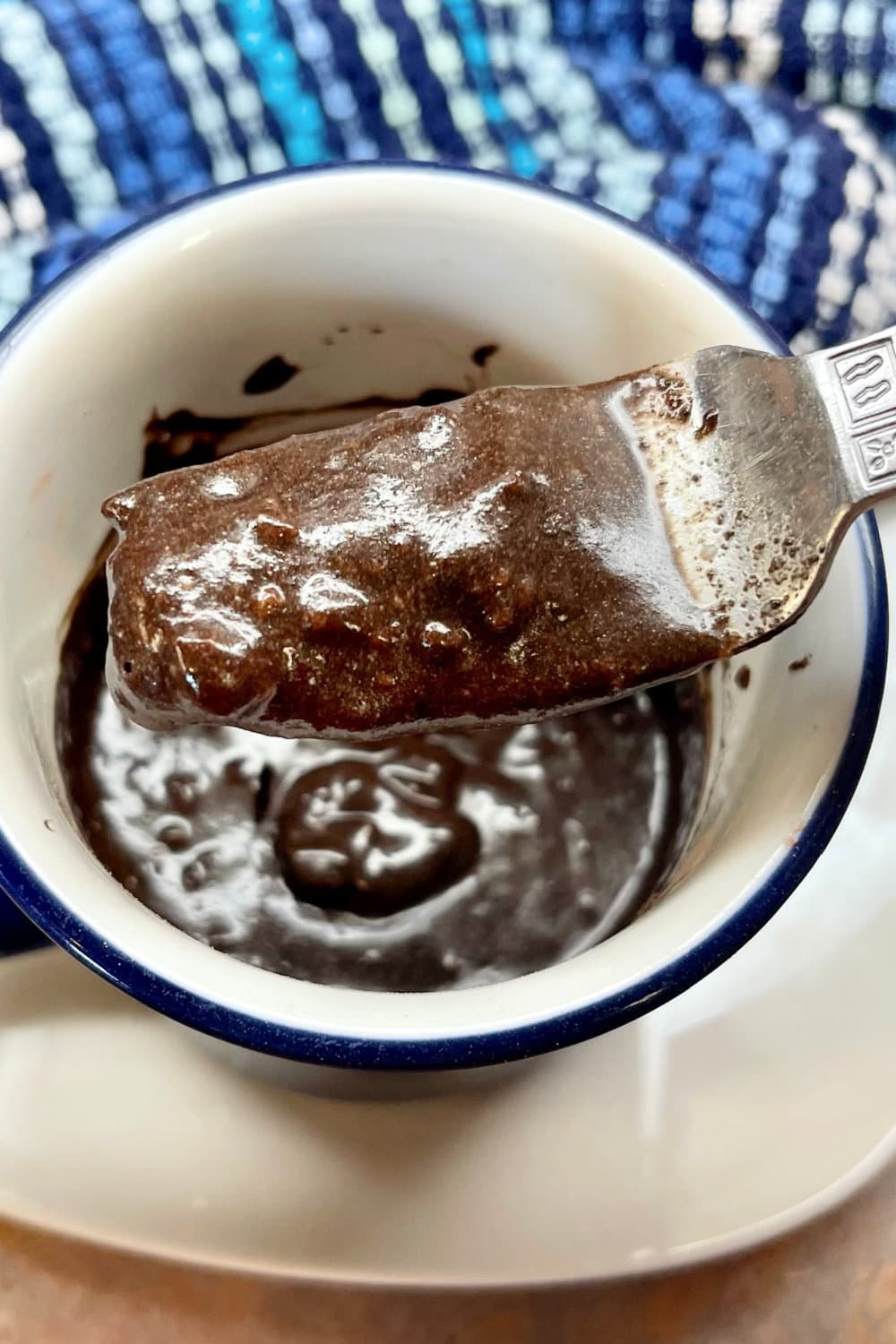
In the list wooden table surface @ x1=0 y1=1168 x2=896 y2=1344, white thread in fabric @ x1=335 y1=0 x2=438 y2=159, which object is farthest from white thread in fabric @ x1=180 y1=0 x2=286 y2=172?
wooden table surface @ x1=0 y1=1168 x2=896 y2=1344

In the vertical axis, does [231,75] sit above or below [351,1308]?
above

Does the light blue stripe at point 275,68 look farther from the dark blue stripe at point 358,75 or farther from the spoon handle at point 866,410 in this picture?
the spoon handle at point 866,410

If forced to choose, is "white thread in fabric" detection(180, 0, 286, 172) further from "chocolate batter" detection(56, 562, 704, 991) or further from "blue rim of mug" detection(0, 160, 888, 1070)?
"blue rim of mug" detection(0, 160, 888, 1070)

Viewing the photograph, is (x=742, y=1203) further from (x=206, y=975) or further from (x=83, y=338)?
(x=83, y=338)

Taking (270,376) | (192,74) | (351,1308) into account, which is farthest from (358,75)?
(351,1308)

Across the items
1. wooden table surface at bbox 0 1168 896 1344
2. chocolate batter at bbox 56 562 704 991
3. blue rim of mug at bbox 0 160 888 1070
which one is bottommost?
wooden table surface at bbox 0 1168 896 1344

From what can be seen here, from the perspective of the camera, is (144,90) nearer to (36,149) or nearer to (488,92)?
(36,149)

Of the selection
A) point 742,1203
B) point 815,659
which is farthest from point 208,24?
point 742,1203
